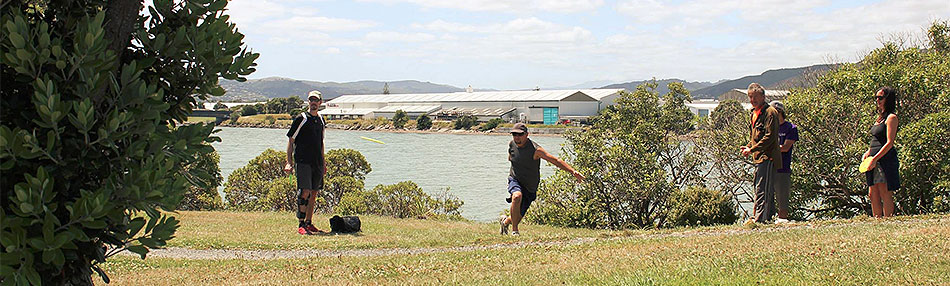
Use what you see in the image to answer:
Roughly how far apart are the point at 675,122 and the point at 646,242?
545 inches

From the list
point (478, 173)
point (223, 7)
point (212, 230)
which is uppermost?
point (223, 7)

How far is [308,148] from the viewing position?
11.2 meters

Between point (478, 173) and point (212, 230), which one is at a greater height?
point (212, 230)

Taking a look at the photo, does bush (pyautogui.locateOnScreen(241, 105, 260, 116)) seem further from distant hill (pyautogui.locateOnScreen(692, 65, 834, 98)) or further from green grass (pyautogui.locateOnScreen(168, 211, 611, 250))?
green grass (pyautogui.locateOnScreen(168, 211, 611, 250))

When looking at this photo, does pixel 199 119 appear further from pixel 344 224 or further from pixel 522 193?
pixel 344 224

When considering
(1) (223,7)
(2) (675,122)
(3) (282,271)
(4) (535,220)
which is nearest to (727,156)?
(2) (675,122)

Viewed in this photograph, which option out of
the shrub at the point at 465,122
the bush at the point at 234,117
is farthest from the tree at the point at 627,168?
the bush at the point at 234,117

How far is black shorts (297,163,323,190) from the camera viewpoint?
1130cm

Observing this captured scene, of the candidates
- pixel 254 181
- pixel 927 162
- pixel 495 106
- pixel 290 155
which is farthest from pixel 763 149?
pixel 495 106

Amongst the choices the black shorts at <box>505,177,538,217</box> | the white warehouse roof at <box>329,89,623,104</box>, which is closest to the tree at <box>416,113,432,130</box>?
the white warehouse roof at <box>329,89,623,104</box>

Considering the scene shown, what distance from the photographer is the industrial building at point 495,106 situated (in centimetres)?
10950

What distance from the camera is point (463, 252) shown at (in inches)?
348

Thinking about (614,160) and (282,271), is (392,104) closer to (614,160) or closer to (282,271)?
(614,160)

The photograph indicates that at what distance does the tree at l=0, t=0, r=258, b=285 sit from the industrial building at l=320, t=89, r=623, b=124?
91712 millimetres
